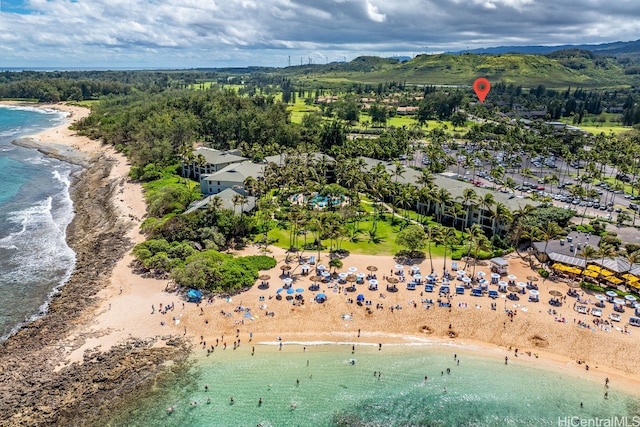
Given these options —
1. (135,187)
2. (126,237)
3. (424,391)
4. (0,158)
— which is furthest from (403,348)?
(0,158)

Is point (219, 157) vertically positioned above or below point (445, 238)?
above

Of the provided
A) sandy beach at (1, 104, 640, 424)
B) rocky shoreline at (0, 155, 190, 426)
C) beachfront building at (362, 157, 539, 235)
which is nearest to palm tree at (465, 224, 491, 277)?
beachfront building at (362, 157, 539, 235)

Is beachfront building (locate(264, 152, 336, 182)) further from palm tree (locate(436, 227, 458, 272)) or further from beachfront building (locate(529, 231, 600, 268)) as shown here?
beachfront building (locate(529, 231, 600, 268))

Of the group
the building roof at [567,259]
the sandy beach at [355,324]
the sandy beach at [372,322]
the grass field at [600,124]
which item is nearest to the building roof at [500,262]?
the sandy beach at [355,324]

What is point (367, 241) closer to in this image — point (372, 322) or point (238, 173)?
point (372, 322)

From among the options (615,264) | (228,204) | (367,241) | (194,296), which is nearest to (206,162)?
(228,204)
